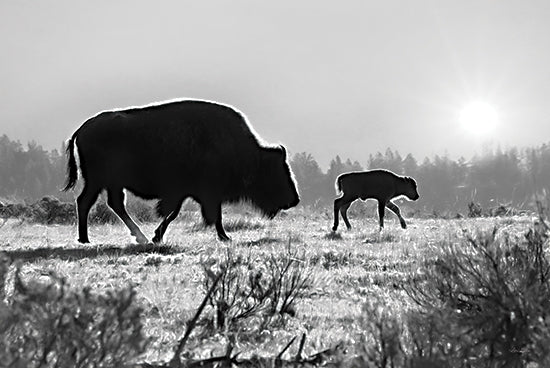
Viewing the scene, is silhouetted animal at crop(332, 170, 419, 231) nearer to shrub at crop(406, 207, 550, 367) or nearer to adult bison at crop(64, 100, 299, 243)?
adult bison at crop(64, 100, 299, 243)

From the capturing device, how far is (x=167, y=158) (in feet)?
31.1

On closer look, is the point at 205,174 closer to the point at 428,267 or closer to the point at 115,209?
the point at 115,209

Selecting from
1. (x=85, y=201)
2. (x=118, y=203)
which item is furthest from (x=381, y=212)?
(x=85, y=201)

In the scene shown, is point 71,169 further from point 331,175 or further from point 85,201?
point 331,175

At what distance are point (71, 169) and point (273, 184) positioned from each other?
11.4ft

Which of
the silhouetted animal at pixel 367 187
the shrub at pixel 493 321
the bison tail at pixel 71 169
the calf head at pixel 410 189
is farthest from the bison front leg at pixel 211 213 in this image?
the calf head at pixel 410 189

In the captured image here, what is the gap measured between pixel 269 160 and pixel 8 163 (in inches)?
4870

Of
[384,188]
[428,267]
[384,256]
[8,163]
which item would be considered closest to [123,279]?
[428,267]

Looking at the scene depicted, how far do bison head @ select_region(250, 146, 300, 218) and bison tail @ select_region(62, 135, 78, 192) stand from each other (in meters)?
3.01

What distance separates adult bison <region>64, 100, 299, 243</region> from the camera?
934cm

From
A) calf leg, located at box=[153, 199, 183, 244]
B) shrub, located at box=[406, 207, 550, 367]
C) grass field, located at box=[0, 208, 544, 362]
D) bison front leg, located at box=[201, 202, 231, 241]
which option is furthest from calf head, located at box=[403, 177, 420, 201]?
shrub, located at box=[406, 207, 550, 367]

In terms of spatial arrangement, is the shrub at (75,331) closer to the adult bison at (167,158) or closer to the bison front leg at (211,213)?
the adult bison at (167,158)

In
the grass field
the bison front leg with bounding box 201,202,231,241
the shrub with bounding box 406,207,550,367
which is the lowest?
the grass field

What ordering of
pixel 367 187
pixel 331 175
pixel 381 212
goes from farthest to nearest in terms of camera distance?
pixel 331 175 < pixel 367 187 < pixel 381 212
